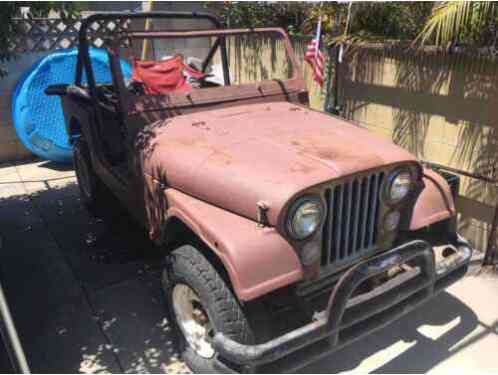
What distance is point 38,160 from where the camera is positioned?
6.45m

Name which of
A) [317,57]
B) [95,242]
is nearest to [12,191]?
[95,242]

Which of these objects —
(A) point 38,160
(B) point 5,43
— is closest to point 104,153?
(B) point 5,43

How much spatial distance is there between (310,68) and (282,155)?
331cm


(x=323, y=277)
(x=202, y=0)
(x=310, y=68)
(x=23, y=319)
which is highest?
(x=202, y=0)

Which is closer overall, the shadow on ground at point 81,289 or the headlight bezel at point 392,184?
the headlight bezel at point 392,184

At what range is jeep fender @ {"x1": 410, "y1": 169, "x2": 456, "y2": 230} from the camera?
261 cm

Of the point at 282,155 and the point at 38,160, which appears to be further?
the point at 38,160

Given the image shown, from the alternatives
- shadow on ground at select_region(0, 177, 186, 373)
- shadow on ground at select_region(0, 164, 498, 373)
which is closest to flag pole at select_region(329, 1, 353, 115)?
shadow on ground at select_region(0, 164, 498, 373)

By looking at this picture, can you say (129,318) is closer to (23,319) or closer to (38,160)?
(23,319)

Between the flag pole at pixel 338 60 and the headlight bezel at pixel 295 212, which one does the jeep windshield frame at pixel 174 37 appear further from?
the headlight bezel at pixel 295 212

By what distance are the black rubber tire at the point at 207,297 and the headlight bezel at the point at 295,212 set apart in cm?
43

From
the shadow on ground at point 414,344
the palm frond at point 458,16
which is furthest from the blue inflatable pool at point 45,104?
the shadow on ground at point 414,344

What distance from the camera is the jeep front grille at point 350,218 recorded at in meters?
2.28

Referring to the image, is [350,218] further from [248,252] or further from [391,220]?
[248,252]
